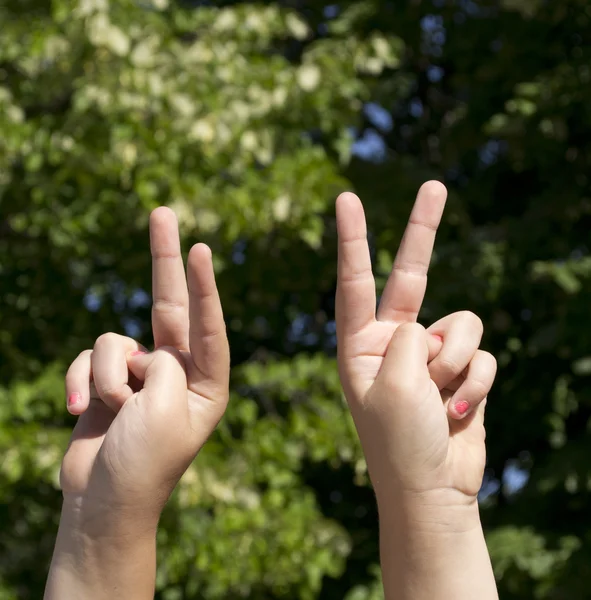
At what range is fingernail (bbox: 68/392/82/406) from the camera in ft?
5.65

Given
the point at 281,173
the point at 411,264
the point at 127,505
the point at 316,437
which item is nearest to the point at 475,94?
the point at 281,173

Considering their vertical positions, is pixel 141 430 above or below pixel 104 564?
above

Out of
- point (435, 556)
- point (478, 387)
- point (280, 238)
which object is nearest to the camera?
point (435, 556)

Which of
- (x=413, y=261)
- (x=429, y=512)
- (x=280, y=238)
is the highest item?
(x=413, y=261)

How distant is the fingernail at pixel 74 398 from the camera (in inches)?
67.9

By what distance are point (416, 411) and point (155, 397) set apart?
0.46m

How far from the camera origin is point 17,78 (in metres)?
4.69

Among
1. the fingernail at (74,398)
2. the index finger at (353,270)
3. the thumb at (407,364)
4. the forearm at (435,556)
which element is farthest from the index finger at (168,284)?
the forearm at (435,556)

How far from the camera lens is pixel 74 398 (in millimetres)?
1734

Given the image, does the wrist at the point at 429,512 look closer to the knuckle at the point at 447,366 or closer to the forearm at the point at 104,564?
the knuckle at the point at 447,366

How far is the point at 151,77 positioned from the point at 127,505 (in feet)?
9.83

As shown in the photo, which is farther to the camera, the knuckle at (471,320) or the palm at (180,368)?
the knuckle at (471,320)

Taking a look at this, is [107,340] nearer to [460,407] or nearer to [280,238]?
[460,407]

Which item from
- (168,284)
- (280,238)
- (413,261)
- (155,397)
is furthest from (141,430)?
(280,238)
